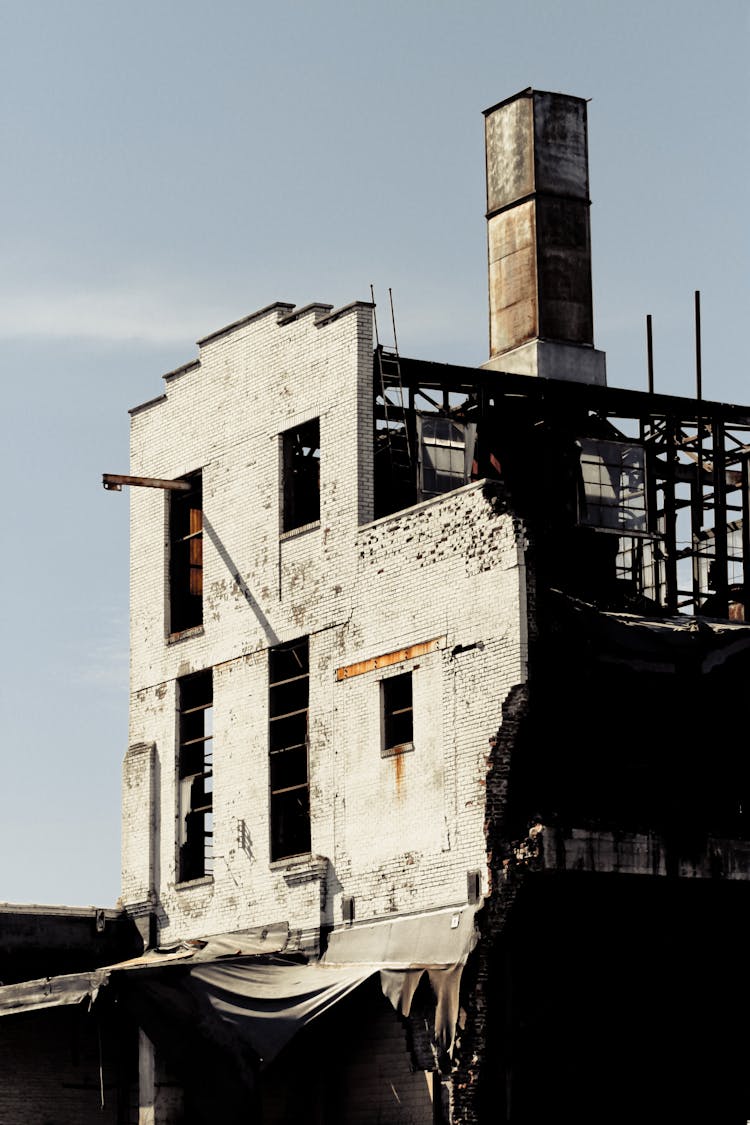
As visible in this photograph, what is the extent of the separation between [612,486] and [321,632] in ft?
16.3

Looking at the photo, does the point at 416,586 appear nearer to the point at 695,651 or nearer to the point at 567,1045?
the point at 695,651

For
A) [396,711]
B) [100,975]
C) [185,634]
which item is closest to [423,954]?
[396,711]

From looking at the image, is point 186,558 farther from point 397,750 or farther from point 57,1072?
point 57,1072

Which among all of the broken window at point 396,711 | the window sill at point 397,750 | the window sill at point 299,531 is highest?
the window sill at point 299,531

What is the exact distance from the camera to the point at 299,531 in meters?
30.9

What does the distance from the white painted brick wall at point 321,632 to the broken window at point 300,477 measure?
0.19 m

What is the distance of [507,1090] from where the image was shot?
2623 centimetres

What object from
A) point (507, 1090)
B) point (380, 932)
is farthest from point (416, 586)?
point (507, 1090)

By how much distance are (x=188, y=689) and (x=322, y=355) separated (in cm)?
558

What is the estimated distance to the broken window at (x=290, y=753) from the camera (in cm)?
3048

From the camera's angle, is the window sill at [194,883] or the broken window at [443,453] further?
the window sill at [194,883]

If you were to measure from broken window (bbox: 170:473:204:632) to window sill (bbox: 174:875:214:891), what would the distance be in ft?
12.7

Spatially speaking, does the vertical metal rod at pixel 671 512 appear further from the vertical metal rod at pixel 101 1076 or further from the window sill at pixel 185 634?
the vertical metal rod at pixel 101 1076

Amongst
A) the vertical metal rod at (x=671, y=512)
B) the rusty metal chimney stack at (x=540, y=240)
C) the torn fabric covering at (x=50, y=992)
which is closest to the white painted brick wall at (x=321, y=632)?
the torn fabric covering at (x=50, y=992)
